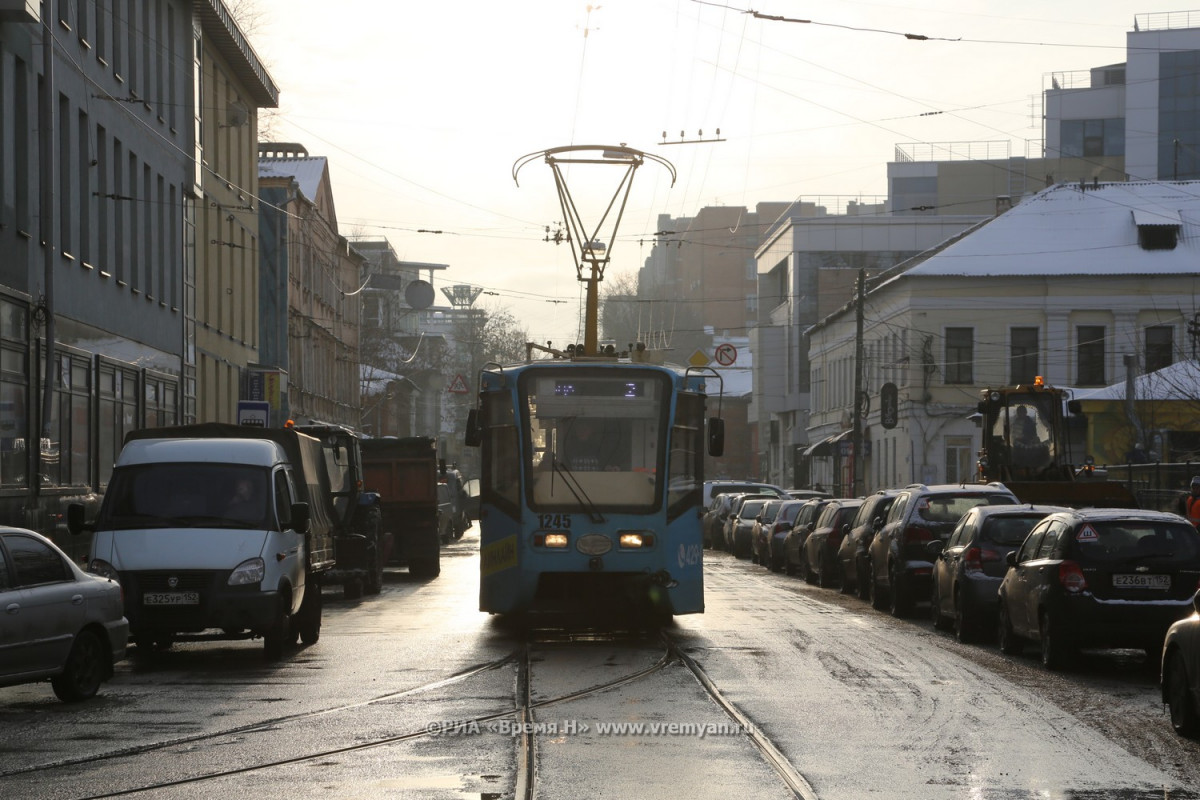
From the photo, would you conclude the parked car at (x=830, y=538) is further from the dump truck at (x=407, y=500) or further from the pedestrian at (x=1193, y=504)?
the dump truck at (x=407, y=500)

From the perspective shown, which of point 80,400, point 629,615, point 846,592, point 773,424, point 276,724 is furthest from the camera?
point 773,424

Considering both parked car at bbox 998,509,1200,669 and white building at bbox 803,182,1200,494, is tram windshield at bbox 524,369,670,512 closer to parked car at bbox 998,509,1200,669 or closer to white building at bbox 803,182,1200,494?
parked car at bbox 998,509,1200,669

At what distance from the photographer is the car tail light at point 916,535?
22.9 meters

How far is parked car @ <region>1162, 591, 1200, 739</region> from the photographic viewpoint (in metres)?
11.3

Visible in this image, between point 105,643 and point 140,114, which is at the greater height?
point 140,114

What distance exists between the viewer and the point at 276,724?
12023 mm

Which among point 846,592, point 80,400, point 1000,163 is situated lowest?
point 846,592

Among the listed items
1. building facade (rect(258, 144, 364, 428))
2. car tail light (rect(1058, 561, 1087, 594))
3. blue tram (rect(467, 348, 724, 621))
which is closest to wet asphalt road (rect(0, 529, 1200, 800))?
blue tram (rect(467, 348, 724, 621))

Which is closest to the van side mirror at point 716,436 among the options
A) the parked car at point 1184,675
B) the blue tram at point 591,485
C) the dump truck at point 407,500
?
the blue tram at point 591,485

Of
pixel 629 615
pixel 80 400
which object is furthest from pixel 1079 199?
pixel 629 615

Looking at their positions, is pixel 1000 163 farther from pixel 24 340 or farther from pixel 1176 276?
pixel 24 340

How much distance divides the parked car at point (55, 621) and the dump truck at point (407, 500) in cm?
1884

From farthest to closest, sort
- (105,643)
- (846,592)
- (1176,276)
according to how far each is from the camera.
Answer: (1176,276) < (846,592) < (105,643)

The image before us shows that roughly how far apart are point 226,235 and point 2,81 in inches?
880
